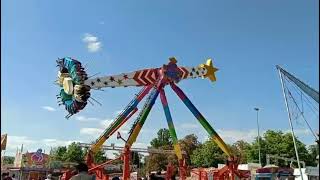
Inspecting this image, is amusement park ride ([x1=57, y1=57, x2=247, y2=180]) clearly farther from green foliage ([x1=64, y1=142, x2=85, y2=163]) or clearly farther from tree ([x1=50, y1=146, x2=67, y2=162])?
tree ([x1=50, y1=146, x2=67, y2=162])

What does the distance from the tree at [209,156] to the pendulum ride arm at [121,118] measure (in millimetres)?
57191

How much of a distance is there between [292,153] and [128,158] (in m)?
52.9

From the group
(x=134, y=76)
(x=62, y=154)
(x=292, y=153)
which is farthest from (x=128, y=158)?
(x=62, y=154)

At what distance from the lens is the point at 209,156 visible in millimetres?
87375

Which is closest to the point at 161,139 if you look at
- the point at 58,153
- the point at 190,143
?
the point at 190,143

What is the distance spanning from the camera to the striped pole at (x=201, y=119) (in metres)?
31.5

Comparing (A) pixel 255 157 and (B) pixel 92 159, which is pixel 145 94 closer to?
(B) pixel 92 159

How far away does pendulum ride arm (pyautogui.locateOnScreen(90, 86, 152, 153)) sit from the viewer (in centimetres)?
3073

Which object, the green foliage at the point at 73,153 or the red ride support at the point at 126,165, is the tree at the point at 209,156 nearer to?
the green foliage at the point at 73,153

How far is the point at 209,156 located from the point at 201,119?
188ft

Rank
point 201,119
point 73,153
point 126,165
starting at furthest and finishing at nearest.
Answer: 1. point 73,153
2. point 201,119
3. point 126,165

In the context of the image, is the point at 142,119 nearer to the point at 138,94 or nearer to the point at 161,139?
the point at 138,94

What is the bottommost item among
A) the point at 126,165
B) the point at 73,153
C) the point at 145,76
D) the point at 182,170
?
the point at 182,170

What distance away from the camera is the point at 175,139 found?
30.6m
